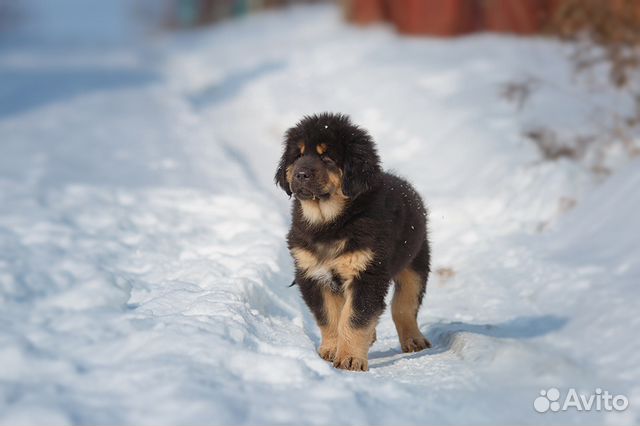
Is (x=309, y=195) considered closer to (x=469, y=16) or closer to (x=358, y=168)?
(x=358, y=168)

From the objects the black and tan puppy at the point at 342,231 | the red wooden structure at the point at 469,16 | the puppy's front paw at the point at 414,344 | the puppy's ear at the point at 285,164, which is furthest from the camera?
the red wooden structure at the point at 469,16

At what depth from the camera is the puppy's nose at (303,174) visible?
13.4 feet

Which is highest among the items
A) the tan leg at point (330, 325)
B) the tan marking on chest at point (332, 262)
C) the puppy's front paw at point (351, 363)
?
the tan marking on chest at point (332, 262)

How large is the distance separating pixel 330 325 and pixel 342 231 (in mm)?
524

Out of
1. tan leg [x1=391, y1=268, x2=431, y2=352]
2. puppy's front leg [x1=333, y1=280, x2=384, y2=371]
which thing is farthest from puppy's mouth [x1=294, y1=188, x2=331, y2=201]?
tan leg [x1=391, y1=268, x2=431, y2=352]

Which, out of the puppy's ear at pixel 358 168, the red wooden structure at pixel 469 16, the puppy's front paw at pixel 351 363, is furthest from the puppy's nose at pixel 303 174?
the red wooden structure at pixel 469 16

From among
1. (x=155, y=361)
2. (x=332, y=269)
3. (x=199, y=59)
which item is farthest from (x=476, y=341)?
(x=199, y=59)

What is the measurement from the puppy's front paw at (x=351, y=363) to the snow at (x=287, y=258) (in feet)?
0.19

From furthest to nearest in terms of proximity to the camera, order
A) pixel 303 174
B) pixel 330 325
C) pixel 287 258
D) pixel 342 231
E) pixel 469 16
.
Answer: pixel 469 16, pixel 287 258, pixel 330 325, pixel 342 231, pixel 303 174

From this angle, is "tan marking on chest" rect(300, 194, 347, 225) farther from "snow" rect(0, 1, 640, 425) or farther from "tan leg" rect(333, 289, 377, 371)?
"snow" rect(0, 1, 640, 425)

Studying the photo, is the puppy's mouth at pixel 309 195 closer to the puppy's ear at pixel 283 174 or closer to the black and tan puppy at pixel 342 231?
the black and tan puppy at pixel 342 231

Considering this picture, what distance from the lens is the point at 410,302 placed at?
186 inches

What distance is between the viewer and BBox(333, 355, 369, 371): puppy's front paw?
13.0 feet

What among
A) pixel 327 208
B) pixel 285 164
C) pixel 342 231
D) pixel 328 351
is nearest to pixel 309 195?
pixel 327 208
